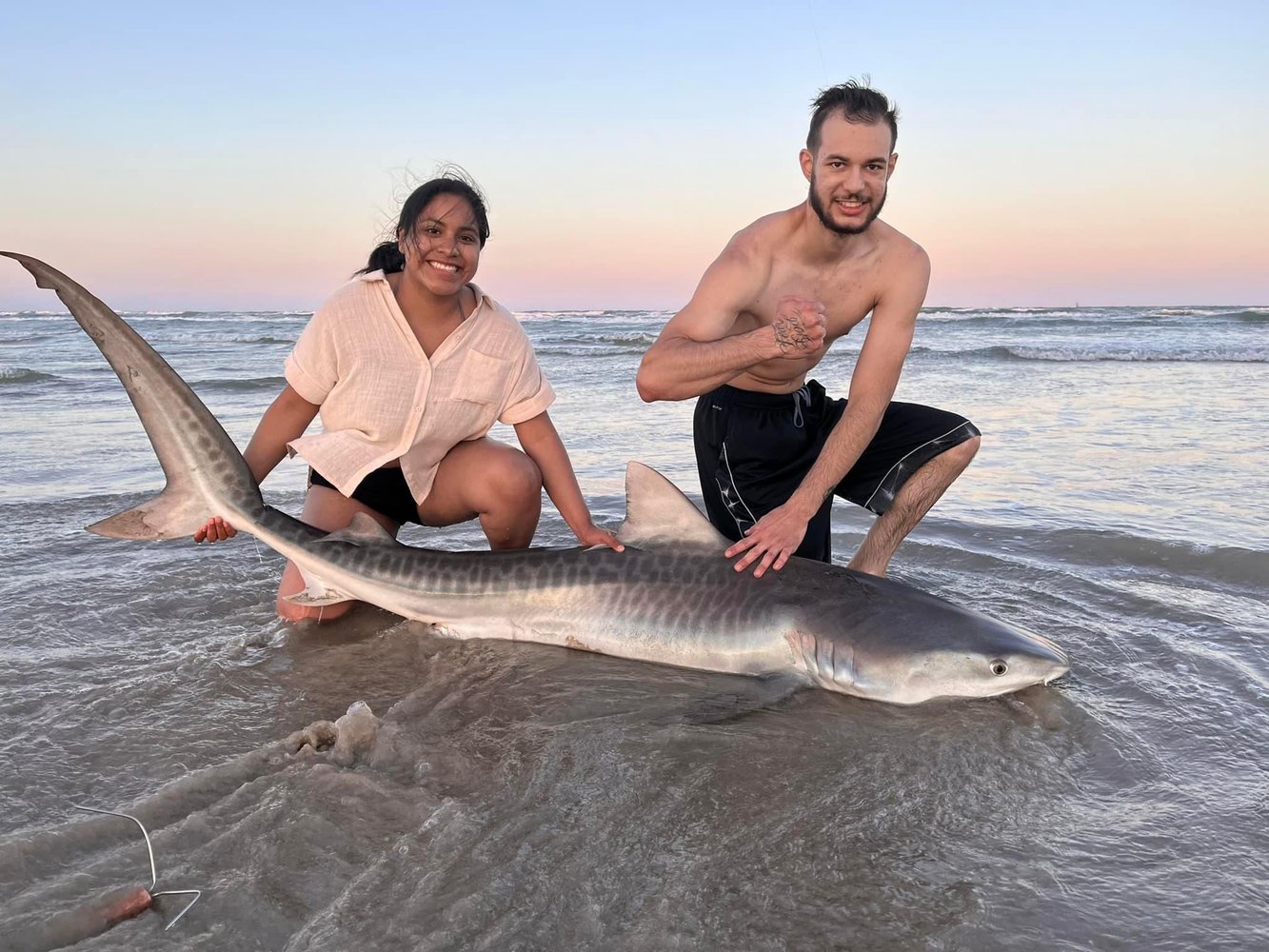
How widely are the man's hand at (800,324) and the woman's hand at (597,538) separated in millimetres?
928

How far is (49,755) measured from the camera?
2709 millimetres

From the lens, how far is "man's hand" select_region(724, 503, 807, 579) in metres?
3.40

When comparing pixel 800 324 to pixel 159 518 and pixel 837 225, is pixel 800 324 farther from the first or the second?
pixel 159 518

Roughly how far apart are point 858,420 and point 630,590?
1115 millimetres

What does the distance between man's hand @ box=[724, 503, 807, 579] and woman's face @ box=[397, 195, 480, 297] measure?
1.45 metres

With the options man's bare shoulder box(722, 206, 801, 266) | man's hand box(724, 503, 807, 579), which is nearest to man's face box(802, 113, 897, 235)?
man's bare shoulder box(722, 206, 801, 266)

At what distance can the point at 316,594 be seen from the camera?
3.66 m

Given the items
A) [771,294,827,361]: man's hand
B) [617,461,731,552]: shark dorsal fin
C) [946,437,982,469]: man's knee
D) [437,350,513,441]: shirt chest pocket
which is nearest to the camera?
[771,294,827,361]: man's hand

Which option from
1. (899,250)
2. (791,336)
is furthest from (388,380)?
(899,250)

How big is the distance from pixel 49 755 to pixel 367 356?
177cm

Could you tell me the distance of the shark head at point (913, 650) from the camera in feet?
10.2

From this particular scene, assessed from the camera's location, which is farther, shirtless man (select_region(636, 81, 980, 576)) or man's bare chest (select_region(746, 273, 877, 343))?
man's bare chest (select_region(746, 273, 877, 343))

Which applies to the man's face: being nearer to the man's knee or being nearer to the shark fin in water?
the man's knee

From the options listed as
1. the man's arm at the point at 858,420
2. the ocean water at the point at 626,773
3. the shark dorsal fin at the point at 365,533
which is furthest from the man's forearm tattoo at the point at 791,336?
the shark dorsal fin at the point at 365,533
